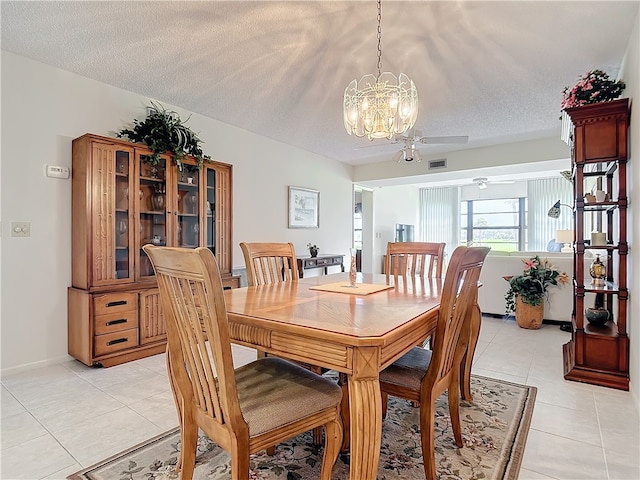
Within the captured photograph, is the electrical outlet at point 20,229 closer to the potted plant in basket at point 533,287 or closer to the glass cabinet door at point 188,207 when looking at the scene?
the glass cabinet door at point 188,207

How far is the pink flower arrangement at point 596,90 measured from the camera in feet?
8.20

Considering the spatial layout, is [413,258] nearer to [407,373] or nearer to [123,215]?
[407,373]

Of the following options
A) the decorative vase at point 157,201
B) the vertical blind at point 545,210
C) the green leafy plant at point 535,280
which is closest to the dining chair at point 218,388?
the decorative vase at point 157,201

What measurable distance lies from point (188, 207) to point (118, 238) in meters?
0.71

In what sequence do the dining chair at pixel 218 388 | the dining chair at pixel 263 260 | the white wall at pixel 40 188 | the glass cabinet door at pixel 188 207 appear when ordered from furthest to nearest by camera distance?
the glass cabinet door at pixel 188 207, the white wall at pixel 40 188, the dining chair at pixel 263 260, the dining chair at pixel 218 388

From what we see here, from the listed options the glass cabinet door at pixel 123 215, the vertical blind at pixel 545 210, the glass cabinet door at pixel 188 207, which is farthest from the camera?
the vertical blind at pixel 545 210

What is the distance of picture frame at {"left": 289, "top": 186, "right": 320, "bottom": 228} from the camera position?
5.18m

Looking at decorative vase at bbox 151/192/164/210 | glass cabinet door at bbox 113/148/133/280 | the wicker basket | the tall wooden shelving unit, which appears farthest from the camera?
the wicker basket

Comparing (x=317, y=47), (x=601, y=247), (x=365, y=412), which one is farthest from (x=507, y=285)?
(x=365, y=412)

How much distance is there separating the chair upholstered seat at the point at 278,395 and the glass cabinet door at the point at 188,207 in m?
2.16

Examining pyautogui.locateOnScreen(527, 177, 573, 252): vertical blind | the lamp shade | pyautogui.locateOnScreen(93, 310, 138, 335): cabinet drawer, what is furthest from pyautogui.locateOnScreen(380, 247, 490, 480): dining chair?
pyautogui.locateOnScreen(527, 177, 573, 252): vertical blind

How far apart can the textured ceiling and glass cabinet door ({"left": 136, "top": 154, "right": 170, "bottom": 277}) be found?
2.45 feet

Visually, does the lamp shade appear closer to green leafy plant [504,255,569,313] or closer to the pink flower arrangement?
green leafy plant [504,255,569,313]

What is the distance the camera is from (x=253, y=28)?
7.55 feet
